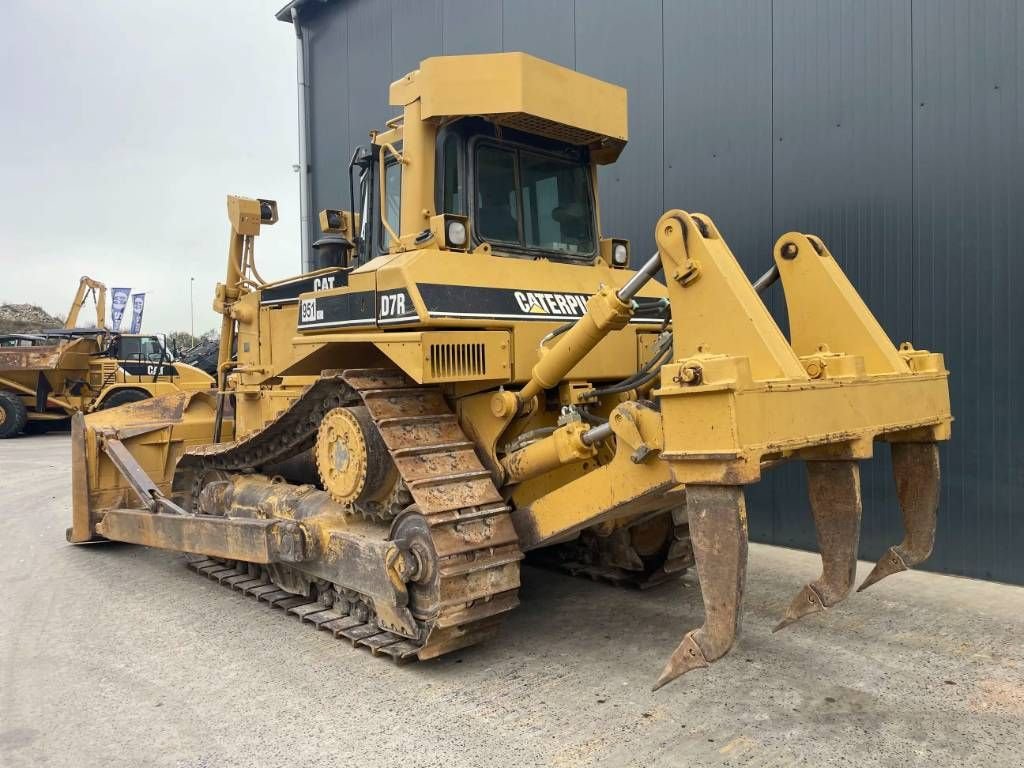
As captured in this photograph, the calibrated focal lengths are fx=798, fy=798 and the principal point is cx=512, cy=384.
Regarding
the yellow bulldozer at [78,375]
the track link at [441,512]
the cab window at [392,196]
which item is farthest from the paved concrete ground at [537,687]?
the yellow bulldozer at [78,375]

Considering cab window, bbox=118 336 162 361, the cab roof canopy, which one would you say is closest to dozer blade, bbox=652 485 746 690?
the cab roof canopy

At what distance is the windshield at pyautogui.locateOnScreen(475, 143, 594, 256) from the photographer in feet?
16.8

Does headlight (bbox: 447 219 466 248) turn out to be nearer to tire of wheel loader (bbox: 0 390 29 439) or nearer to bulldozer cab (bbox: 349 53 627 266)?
bulldozer cab (bbox: 349 53 627 266)

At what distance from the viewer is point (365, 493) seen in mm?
4676

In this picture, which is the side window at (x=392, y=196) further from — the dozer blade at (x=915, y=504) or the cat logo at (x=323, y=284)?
the dozer blade at (x=915, y=504)

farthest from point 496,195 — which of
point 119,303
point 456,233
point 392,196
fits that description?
point 119,303

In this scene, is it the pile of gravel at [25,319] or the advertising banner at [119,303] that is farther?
the pile of gravel at [25,319]

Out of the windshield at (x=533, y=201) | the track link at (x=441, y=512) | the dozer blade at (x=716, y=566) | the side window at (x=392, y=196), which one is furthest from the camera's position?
the side window at (x=392, y=196)

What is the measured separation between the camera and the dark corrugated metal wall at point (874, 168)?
5.92m

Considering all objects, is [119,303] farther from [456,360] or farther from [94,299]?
[456,360]

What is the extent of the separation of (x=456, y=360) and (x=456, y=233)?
34.1 inches

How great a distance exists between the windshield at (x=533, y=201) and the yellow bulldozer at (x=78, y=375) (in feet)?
43.9

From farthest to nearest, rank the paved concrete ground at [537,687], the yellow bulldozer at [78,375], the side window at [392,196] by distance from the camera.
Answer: the yellow bulldozer at [78,375], the side window at [392,196], the paved concrete ground at [537,687]

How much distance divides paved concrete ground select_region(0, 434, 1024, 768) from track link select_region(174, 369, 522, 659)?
8.3 inches
